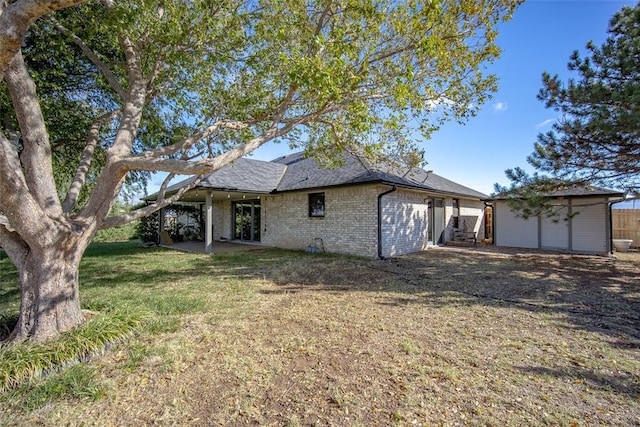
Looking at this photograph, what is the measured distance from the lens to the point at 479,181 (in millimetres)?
21141

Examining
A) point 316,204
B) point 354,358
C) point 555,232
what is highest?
point 316,204

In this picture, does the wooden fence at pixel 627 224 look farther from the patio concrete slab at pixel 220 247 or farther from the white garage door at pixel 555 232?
the patio concrete slab at pixel 220 247

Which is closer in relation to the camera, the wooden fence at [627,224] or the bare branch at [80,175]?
the bare branch at [80,175]

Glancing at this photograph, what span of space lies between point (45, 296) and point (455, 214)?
17.1 metres

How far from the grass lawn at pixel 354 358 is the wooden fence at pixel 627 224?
1078 cm

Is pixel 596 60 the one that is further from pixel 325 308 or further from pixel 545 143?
pixel 325 308

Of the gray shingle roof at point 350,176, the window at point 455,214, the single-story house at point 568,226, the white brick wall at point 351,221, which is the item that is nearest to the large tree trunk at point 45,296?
the gray shingle roof at point 350,176

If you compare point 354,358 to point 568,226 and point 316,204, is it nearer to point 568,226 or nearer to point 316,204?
point 316,204

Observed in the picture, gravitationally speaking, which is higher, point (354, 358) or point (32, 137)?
point (32, 137)

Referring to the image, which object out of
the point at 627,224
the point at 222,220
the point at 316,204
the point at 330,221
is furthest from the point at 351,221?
the point at 627,224

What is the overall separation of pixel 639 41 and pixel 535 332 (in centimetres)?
649

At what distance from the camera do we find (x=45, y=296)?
365cm

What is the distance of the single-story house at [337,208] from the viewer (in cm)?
1101

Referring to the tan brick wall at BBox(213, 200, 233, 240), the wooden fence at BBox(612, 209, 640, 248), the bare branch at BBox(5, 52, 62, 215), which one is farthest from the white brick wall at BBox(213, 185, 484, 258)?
the bare branch at BBox(5, 52, 62, 215)
